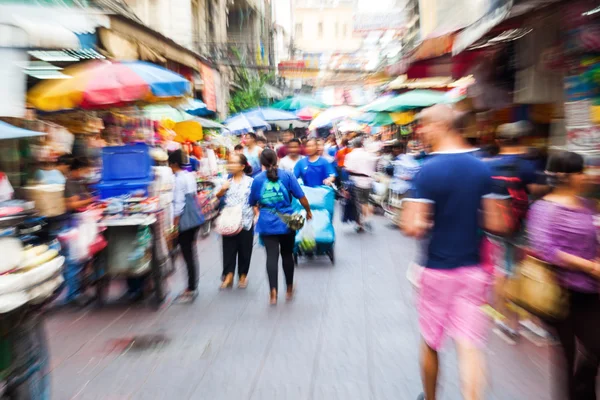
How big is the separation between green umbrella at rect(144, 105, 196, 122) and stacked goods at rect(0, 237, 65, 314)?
15.1ft

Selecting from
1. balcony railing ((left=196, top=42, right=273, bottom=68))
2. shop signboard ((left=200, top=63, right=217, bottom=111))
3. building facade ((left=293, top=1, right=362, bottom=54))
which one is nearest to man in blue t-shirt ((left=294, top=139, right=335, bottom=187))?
shop signboard ((left=200, top=63, right=217, bottom=111))

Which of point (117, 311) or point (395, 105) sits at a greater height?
point (395, 105)

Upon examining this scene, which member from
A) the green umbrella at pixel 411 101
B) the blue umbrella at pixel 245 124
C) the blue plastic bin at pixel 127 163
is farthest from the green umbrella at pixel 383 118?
the blue plastic bin at pixel 127 163

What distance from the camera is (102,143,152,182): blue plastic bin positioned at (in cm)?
676

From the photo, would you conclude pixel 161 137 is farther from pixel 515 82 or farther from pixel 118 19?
pixel 515 82

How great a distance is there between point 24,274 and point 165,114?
23.9 feet

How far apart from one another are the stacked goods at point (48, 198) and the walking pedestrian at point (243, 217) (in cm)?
180

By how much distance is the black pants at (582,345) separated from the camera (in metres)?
3.32

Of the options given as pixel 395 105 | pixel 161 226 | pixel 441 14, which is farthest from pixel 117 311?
pixel 441 14

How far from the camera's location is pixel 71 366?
4.88 m

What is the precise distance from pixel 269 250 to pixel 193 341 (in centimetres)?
147

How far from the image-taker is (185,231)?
6883 millimetres

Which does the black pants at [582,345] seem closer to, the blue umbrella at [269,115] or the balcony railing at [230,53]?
the blue umbrella at [269,115]

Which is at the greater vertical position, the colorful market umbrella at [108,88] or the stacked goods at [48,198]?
the colorful market umbrella at [108,88]
